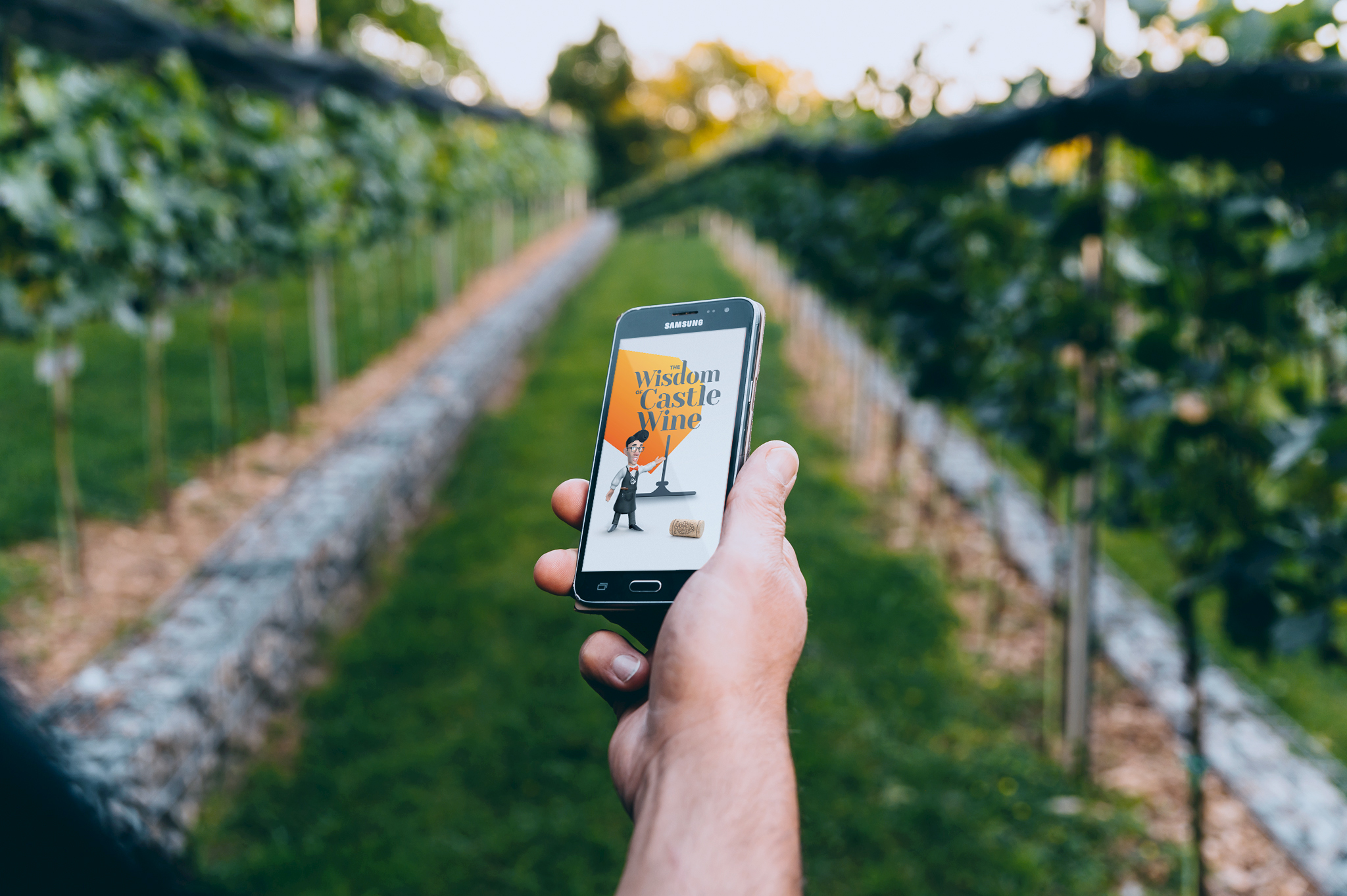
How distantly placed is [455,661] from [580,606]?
115 inches

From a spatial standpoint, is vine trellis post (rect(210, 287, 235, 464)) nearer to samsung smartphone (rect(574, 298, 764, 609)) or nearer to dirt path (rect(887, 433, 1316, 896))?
dirt path (rect(887, 433, 1316, 896))

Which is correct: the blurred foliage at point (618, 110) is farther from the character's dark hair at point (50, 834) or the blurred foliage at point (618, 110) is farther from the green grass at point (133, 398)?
the character's dark hair at point (50, 834)

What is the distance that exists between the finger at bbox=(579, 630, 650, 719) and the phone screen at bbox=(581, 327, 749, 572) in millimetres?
98

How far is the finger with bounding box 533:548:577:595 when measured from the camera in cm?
126

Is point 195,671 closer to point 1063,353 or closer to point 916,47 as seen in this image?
point 1063,353

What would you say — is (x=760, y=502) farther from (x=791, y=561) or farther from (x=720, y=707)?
(x=720, y=707)

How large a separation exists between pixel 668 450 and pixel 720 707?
373 millimetres

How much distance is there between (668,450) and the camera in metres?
1.22

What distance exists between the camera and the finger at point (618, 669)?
117cm

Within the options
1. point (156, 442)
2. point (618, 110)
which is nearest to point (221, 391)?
point (156, 442)

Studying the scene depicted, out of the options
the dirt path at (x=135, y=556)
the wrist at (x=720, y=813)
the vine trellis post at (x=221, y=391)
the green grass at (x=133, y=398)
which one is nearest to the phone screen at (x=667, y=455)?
the wrist at (x=720, y=813)

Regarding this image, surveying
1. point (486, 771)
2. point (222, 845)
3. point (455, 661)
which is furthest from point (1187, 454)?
point (222, 845)

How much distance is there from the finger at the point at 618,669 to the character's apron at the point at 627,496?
17 centimetres

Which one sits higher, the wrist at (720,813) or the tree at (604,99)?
the tree at (604,99)
